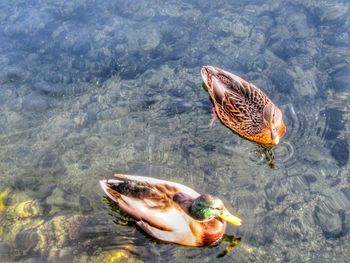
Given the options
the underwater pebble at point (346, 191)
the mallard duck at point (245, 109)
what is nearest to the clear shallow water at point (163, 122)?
the underwater pebble at point (346, 191)

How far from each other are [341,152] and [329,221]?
113cm

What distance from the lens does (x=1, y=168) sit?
20.7 ft

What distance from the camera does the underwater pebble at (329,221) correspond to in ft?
17.0

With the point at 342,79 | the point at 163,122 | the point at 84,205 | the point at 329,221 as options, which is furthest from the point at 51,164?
the point at 342,79

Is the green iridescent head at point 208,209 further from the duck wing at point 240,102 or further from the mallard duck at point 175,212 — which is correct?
the duck wing at point 240,102

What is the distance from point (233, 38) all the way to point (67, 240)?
4.75 metres

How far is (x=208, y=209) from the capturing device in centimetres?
480

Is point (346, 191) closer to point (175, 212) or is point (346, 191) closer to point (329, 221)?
point (329, 221)

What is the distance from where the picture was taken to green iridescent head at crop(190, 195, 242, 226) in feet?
15.7

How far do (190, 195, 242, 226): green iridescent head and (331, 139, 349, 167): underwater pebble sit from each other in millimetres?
1897

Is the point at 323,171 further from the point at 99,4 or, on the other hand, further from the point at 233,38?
the point at 99,4

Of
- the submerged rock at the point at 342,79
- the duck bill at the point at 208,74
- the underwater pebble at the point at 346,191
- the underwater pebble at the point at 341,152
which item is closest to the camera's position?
the underwater pebble at the point at 346,191

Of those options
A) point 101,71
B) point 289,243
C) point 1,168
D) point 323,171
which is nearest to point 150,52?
point 101,71

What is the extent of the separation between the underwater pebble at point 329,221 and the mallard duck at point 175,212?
43.3 inches
